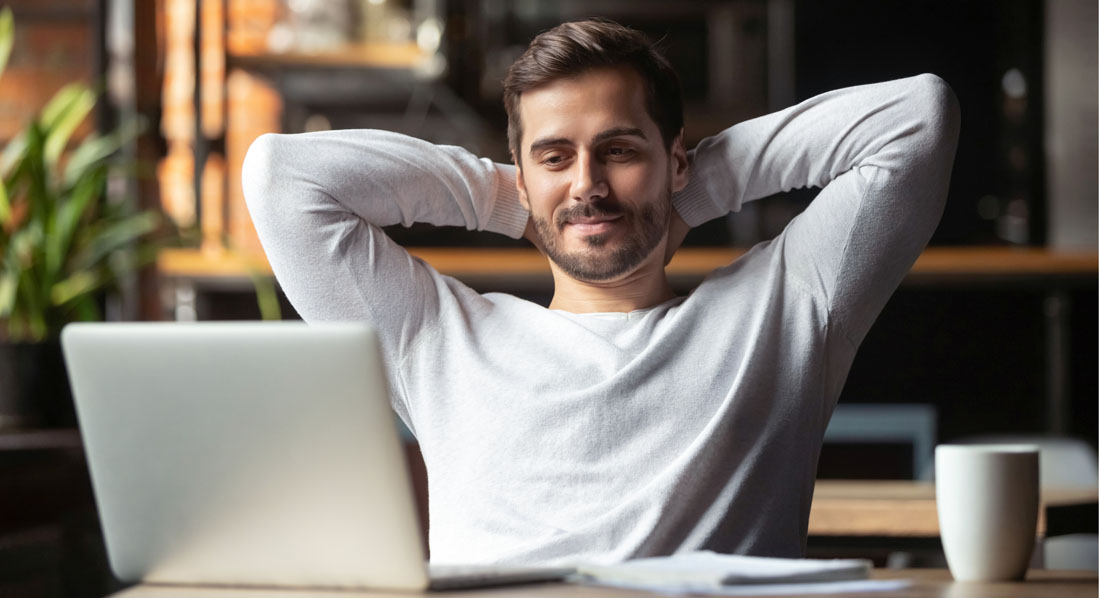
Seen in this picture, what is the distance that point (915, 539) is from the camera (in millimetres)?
1516

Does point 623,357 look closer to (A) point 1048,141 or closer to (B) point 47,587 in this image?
(B) point 47,587

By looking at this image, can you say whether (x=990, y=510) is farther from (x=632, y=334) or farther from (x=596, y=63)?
(x=596, y=63)

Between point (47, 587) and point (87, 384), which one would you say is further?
point (47, 587)

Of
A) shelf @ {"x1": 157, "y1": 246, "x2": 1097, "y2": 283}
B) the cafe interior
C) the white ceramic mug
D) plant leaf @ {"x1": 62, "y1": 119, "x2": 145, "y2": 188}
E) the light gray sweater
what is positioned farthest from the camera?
shelf @ {"x1": 157, "y1": 246, "x2": 1097, "y2": 283}

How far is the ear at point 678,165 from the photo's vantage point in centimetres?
143

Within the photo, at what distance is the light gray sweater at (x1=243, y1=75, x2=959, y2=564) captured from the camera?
1251 millimetres

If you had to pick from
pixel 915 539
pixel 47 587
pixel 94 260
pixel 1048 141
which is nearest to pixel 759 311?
pixel 915 539

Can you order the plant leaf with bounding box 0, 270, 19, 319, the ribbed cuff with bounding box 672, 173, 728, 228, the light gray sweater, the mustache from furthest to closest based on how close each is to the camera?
the plant leaf with bounding box 0, 270, 19, 319 < the ribbed cuff with bounding box 672, 173, 728, 228 < the mustache < the light gray sweater

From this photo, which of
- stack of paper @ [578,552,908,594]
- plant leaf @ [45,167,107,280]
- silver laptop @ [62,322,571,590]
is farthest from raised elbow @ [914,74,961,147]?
plant leaf @ [45,167,107,280]

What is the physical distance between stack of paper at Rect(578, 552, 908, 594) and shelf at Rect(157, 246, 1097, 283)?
66.8 inches

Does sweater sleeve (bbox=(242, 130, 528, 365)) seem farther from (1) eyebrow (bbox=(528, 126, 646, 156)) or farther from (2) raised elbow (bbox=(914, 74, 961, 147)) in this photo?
(2) raised elbow (bbox=(914, 74, 961, 147))

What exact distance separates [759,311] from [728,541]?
250 mm

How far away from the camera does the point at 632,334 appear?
Result: 1.35 metres

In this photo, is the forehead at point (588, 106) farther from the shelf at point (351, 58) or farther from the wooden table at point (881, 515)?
the shelf at point (351, 58)
